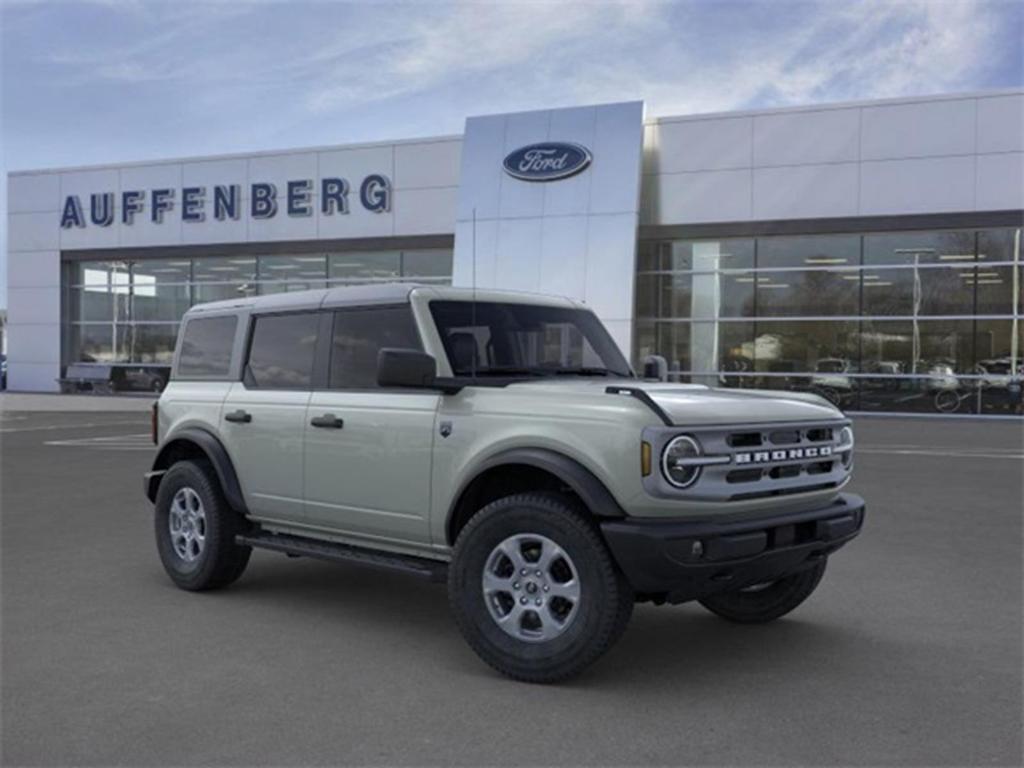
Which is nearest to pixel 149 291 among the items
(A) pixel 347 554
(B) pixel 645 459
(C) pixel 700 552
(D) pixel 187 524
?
(D) pixel 187 524

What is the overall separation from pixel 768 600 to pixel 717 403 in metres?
1.56

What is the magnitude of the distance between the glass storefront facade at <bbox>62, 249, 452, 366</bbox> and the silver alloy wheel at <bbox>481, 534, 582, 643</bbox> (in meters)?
26.0

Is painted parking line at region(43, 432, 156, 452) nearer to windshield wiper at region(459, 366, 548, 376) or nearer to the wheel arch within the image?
windshield wiper at region(459, 366, 548, 376)

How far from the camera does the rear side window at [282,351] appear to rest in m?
6.21

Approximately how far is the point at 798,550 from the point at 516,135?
2263cm

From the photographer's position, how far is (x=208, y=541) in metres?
6.41

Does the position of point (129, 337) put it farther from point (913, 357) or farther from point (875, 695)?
point (875, 695)

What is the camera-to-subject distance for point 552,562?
4.72m

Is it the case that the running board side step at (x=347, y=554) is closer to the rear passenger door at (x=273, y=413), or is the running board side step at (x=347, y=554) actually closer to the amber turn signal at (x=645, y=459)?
the rear passenger door at (x=273, y=413)

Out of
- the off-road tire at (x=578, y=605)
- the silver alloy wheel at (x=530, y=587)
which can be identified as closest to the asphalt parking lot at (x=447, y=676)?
the off-road tire at (x=578, y=605)

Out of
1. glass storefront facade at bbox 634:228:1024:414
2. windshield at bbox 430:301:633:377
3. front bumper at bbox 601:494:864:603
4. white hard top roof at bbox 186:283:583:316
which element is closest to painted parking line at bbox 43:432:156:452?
white hard top roof at bbox 186:283:583:316

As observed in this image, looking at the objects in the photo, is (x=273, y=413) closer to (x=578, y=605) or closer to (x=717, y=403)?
A: (x=578, y=605)

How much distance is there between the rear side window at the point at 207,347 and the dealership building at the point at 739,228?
1545 cm

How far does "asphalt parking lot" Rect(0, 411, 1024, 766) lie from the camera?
396 centimetres
